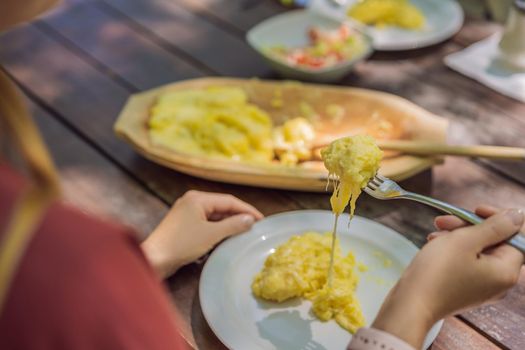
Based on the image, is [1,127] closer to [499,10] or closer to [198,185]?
[198,185]

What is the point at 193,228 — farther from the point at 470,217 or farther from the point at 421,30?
the point at 421,30

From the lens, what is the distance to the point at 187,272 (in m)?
1.23

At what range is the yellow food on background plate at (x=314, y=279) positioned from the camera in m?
1.09

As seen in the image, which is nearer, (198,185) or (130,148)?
(198,185)

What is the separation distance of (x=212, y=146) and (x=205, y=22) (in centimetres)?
72

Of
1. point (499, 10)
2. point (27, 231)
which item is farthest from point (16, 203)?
point (499, 10)

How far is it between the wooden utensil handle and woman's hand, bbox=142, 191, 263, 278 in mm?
348

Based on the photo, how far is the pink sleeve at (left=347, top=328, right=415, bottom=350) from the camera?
864 mm

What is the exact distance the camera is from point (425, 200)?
106cm

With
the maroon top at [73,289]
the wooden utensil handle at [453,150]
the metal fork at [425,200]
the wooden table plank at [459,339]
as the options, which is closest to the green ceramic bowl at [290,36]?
the wooden utensil handle at [453,150]

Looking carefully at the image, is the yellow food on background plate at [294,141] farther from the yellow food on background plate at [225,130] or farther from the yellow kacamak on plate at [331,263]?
the yellow kacamak on plate at [331,263]

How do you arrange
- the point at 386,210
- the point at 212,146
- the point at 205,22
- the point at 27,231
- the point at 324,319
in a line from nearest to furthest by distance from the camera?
the point at 27,231, the point at 324,319, the point at 386,210, the point at 212,146, the point at 205,22

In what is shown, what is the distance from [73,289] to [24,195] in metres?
0.08

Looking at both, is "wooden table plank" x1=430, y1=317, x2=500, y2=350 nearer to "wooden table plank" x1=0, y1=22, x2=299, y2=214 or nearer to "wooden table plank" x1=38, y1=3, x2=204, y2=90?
"wooden table plank" x1=0, y1=22, x2=299, y2=214
